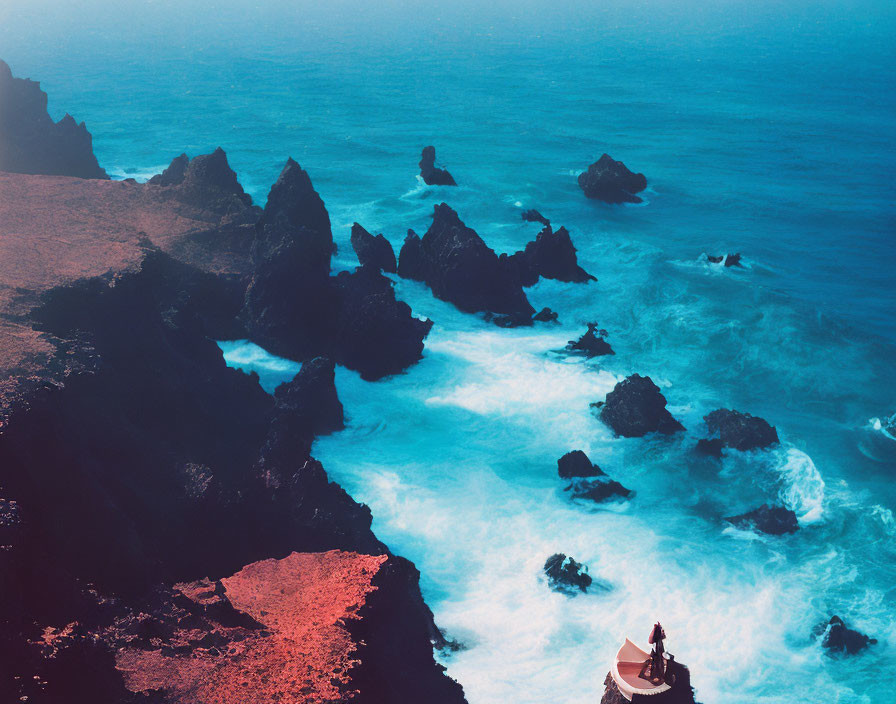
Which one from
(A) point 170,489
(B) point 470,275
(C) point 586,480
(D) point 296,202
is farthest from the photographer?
(D) point 296,202

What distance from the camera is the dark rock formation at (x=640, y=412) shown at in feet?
128

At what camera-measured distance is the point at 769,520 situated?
1308 inches

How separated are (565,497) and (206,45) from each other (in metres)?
189

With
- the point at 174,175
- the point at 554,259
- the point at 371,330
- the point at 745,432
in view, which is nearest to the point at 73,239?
the point at 371,330

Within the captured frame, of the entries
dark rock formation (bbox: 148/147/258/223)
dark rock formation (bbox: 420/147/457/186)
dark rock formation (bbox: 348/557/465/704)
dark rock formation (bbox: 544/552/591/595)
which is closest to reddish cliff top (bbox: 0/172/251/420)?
dark rock formation (bbox: 148/147/258/223)

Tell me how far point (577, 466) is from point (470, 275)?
1884 centimetres

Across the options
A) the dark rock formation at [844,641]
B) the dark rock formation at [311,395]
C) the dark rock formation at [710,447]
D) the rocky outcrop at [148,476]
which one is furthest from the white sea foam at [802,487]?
the dark rock formation at [311,395]

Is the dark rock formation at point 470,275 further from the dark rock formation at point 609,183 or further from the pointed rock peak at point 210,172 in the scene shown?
the dark rock formation at point 609,183

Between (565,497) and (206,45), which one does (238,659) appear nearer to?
(565,497)

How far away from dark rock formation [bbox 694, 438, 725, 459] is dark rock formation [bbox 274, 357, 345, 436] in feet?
59.8

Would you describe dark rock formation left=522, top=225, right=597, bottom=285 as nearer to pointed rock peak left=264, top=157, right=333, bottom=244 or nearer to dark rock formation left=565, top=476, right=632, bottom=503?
pointed rock peak left=264, top=157, right=333, bottom=244

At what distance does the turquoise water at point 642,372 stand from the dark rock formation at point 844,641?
0.41m

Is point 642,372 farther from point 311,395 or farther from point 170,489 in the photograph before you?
point 170,489

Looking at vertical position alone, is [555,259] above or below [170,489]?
above
